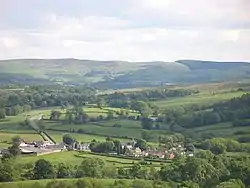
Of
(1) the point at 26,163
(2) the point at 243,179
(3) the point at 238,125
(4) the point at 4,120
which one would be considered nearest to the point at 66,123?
(4) the point at 4,120

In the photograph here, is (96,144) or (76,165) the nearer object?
(76,165)

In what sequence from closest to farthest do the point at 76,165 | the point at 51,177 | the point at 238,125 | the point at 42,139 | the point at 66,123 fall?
the point at 51,177
the point at 76,165
the point at 42,139
the point at 238,125
the point at 66,123

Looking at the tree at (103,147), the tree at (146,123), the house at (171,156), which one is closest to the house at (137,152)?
the tree at (103,147)

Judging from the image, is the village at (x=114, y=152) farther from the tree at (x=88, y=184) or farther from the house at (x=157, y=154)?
the tree at (x=88, y=184)

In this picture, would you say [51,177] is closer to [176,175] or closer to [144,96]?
[176,175]

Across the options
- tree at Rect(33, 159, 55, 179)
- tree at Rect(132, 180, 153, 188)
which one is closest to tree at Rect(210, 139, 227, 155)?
tree at Rect(33, 159, 55, 179)

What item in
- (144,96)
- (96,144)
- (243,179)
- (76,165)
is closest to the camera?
(243,179)
